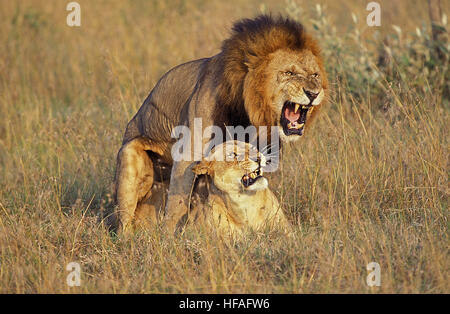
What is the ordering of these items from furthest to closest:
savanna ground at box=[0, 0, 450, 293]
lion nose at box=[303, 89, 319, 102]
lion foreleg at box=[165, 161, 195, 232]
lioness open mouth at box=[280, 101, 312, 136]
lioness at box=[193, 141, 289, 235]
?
lion foreleg at box=[165, 161, 195, 232]
lioness at box=[193, 141, 289, 235]
lioness open mouth at box=[280, 101, 312, 136]
lion nose at box=[303, 89, 319, 102]
savanna ground at box=[0, 0, 450, 293]

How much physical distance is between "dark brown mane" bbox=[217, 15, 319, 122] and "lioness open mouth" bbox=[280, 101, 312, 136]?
0.98 feet

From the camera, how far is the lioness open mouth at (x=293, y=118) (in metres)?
4.25

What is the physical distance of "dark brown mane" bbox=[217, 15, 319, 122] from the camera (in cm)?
416

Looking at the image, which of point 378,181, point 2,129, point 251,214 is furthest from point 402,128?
point 2,129

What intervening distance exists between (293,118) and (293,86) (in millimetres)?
293

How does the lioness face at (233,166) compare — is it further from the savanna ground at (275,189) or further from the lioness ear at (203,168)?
the savanna ground at (275,189)

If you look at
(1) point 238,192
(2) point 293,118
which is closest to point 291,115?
(2) point 293,118

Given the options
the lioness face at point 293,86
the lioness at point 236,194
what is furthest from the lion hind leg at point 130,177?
the lioness face at point 293,86

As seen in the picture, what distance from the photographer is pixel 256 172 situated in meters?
4.39

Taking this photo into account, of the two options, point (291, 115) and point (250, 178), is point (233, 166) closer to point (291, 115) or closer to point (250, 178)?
point (250, 178)

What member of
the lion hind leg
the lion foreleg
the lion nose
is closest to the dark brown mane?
the lion nose

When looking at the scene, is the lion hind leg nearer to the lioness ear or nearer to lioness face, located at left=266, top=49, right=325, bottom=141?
the lioness ear
